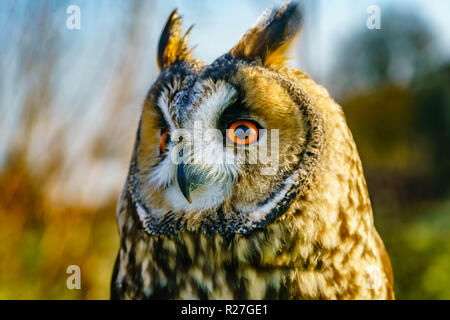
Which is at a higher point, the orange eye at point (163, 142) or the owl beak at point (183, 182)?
the orange eye at point (163, 142)

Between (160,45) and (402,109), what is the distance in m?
5.09

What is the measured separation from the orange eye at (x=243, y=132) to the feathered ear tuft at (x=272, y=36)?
219 millimetres

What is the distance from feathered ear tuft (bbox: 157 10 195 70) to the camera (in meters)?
1.36

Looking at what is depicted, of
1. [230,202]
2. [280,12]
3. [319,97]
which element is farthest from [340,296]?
[280,12]

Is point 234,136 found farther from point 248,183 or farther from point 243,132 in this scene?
point 248,183

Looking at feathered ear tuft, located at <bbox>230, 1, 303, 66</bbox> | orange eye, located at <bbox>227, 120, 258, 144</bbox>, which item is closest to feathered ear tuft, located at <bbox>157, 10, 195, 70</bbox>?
feathered ear tuft, located at <bbox>230, 1, 303, 66</bbox>

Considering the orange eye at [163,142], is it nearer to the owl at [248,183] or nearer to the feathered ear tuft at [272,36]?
the owl at [248,183]

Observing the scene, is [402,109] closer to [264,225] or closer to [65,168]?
[65,168]

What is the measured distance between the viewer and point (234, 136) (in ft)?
3.84

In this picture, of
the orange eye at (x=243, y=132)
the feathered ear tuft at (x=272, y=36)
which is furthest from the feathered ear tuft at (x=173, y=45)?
the orange eye at (x=243, y=132)

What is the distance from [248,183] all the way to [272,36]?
459mm

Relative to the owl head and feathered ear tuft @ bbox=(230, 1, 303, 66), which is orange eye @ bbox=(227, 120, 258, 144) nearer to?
the owl head

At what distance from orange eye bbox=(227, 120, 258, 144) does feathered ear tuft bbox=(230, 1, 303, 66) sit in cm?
22

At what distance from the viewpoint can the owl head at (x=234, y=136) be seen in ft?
3.84
